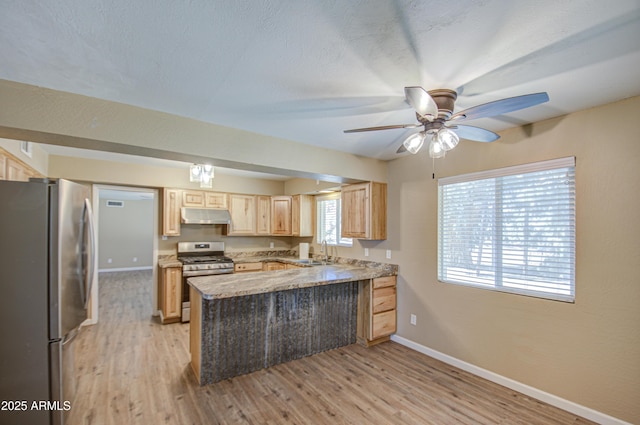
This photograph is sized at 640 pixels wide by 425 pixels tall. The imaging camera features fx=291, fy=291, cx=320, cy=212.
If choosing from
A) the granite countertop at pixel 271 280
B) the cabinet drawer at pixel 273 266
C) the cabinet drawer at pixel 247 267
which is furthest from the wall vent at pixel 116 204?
the granite countertop at pixel 271 280

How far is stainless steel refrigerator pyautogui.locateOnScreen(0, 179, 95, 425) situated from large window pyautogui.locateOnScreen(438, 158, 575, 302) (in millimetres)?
3480

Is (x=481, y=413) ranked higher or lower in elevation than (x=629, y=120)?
lower

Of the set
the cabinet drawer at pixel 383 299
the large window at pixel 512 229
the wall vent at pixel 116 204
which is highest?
the wall vent at pixel 116 204

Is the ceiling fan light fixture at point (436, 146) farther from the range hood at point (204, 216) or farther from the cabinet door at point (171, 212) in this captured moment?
the cabinet door at point (171, 212)

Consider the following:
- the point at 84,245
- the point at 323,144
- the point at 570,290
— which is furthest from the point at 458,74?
the point at 84,245

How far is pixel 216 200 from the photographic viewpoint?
536 centimetres

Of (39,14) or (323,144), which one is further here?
(323,144)

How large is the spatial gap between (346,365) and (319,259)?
2.32m

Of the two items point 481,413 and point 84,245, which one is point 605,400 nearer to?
point 481,413

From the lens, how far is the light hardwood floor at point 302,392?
2.33 metres

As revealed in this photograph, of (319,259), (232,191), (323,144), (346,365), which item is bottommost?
(346,365)

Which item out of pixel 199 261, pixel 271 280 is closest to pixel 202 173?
pixel 271 280

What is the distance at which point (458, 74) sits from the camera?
1.80 metres

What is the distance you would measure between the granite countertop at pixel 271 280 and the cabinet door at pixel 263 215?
2192 millimetres
